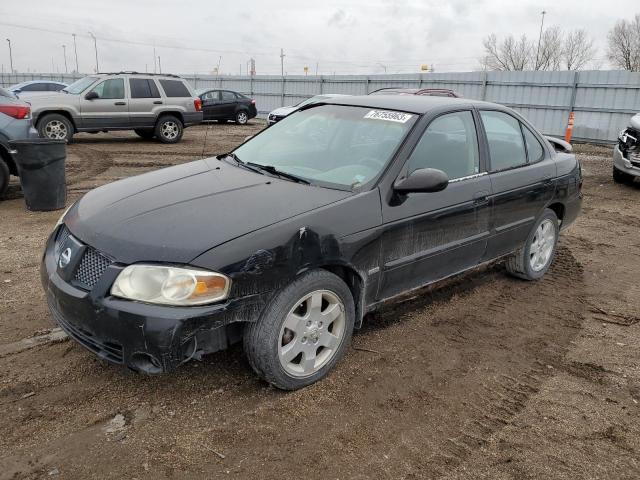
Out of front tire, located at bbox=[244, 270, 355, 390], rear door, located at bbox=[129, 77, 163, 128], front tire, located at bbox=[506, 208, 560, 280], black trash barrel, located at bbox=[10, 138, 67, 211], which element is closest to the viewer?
front tire, located at bbox=[244, 270, 355, 390]

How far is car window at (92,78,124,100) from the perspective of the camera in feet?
44.6

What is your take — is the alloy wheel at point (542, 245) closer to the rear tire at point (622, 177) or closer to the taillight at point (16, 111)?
the rear tire at point (622, 177)

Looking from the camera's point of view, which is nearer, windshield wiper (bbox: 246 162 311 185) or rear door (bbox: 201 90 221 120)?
windshield wiper (bbox: 246 162 311 185)

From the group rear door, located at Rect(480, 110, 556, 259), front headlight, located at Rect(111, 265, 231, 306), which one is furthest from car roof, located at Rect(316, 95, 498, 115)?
front headlight, located at Rect(111, 265, 231, 306)

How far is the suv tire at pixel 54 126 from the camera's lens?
42.1 feet

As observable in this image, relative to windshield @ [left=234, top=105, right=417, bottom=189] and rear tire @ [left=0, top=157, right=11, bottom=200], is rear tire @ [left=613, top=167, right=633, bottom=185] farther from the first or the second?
rear tire @ [left=0, top=157, right=11, bottom=200]

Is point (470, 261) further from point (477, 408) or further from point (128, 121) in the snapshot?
point (128, 121)

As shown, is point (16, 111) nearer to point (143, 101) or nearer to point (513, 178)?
point (513, 178)

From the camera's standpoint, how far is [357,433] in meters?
2.73

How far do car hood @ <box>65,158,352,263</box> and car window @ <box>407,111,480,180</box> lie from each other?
77 cm

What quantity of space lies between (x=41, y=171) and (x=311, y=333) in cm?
531

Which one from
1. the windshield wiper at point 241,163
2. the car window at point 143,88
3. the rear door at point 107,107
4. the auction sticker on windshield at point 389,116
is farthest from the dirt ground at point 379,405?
the car window at point 143,88

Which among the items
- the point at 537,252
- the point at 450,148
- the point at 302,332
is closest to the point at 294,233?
the point at 302,332

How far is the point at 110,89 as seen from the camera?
1372 centimetres
